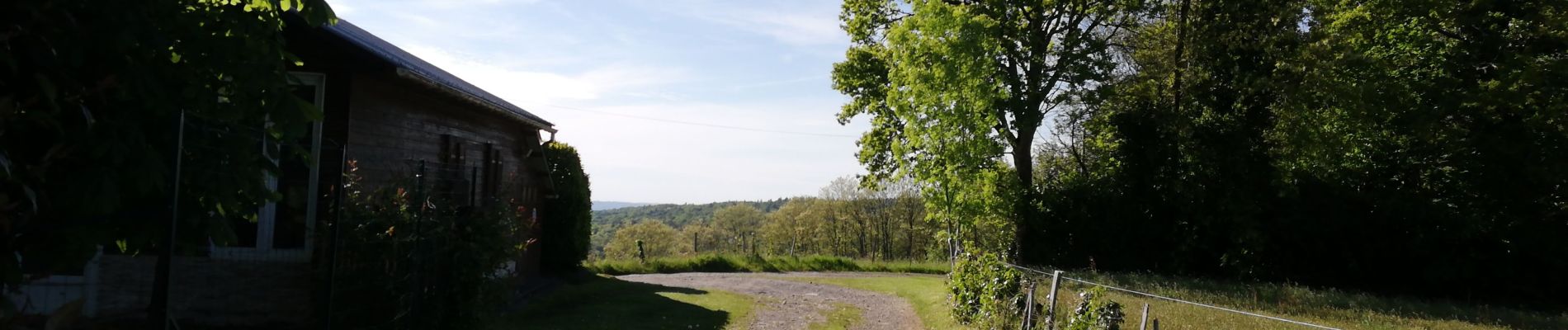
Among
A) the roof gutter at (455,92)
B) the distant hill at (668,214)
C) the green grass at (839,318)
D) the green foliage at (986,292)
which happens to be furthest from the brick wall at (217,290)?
the distant hill at (668,214)

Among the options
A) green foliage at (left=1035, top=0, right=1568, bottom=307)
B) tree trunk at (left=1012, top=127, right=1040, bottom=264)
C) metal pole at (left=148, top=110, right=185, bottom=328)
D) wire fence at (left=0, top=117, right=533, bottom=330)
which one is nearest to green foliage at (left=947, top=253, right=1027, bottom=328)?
wire fence at (left=0, top=117, right=533, bottom=330)

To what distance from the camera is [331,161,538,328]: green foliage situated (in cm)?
773

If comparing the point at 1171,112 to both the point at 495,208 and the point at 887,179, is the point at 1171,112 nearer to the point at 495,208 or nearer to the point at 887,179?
the point at 887,179

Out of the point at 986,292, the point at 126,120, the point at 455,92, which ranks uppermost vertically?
the point at 455,92

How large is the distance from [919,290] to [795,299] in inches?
150

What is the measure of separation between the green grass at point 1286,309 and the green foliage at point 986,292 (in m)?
0.48

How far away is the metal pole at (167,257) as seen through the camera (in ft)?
11.1

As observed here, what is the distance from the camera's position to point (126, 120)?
11.1 ft

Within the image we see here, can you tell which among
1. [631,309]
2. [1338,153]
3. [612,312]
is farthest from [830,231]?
[612,312]

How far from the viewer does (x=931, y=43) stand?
16.4 metres

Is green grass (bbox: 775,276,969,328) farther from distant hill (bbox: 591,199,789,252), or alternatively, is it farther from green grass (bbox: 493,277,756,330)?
distant hill (bbox: 591,199,789,252)

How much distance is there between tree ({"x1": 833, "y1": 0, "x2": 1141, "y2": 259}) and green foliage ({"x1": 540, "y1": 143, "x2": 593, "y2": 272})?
7.63 metres

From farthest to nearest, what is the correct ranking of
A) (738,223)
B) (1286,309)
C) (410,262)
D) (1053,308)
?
1. (738,223)
2. (1286,309)
3. (1053,308)
4. (410,262)

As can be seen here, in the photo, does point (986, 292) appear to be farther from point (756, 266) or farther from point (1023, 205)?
point (756, 266)
